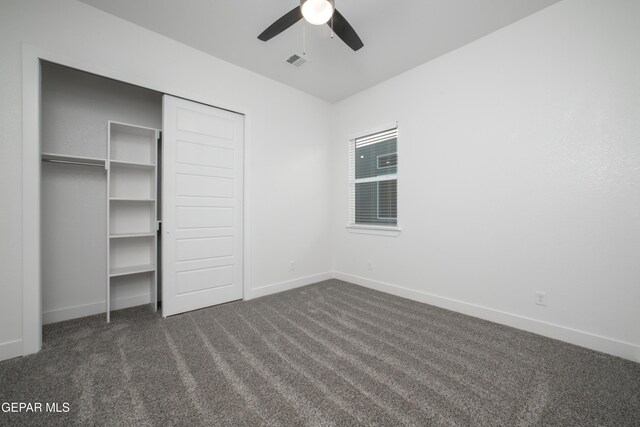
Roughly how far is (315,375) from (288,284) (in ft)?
6.56

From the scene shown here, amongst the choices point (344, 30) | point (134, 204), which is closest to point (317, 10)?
point (344, 30)

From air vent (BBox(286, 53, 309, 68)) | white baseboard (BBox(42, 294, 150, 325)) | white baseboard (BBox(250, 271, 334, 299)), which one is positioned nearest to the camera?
white baseboard (BBox(42, 294, 150, 325))

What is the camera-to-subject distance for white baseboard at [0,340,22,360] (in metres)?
1.89

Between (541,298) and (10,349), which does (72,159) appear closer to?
(10,349)

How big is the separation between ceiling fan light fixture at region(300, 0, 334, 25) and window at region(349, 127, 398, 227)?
6.54ft

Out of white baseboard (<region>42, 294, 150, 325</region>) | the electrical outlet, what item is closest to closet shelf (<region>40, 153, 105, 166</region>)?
white baseboard (<region>42, 294, 150, 325</region>)

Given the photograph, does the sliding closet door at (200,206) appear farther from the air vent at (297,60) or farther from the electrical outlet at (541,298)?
the electrical outlet at (541,298)

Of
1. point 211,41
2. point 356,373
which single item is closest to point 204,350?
point 356,373

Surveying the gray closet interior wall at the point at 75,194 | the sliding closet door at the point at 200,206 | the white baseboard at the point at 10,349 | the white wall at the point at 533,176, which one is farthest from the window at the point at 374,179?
the white baseboard at the point at 10,349

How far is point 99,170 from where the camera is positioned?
2.80m

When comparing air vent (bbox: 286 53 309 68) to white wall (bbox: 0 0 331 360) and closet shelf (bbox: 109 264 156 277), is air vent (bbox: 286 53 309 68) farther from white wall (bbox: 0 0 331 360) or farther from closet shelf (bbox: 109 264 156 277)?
closet shelf (bbox: 109 264 156 277)

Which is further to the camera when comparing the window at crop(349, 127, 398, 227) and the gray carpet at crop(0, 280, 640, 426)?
the window at crop(349, 127, 398, 227)

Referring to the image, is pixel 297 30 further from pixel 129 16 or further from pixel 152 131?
pixel 152 131

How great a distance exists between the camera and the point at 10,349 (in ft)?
6.27
